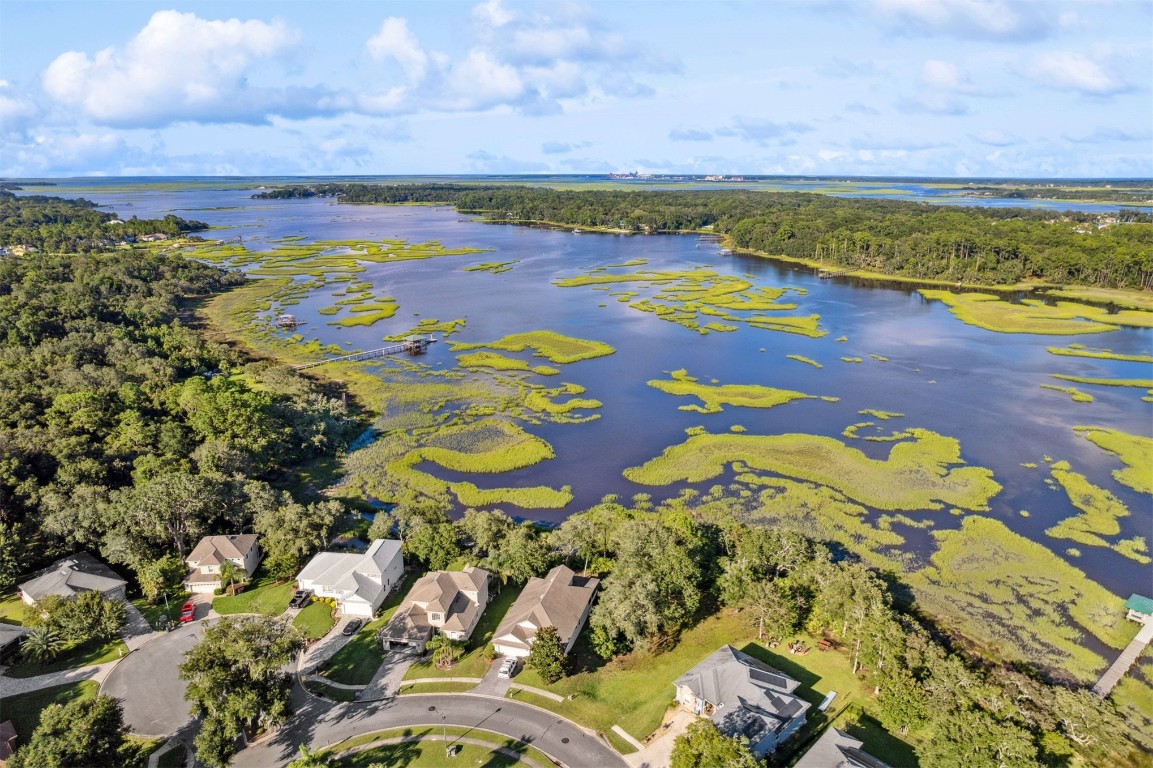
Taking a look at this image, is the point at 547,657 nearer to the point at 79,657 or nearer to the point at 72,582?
the point at 79,657

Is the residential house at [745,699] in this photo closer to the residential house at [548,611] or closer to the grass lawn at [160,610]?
the residential house at [548,611]

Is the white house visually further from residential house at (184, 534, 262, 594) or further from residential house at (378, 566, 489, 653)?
residential house at (184, 534, 262, 594)

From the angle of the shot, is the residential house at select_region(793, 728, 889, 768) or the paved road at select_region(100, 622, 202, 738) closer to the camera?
the residential house at select_region(793, 728, 889, 768)

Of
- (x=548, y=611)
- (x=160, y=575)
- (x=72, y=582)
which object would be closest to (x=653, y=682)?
(x=548, y=611)

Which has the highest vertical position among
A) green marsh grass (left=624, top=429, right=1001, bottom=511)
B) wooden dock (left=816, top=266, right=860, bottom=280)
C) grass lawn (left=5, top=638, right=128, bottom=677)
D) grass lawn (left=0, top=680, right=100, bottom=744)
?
wooden dock (left=816, top=266, right=860, bottom=280)

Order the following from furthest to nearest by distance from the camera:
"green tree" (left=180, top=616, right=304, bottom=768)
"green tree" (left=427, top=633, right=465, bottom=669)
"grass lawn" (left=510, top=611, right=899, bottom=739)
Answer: "green tree" (left=427, top=633, right=465, bottom=669)
"grass lawn" (left=510, top=611, right=899, bottom=739)
"green tree" (left=180, top=616, right=304, bottom=768)

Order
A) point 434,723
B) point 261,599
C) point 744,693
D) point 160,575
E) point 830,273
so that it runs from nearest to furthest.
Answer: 1. point 744,693
2. point 434,723
3. point 160,575
4. point 261,599
5. point 830,273

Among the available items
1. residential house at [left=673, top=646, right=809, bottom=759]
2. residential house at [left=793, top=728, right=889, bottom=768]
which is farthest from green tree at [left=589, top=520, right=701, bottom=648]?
residential house at [left=793, top=728, right=889, bottom=768]
